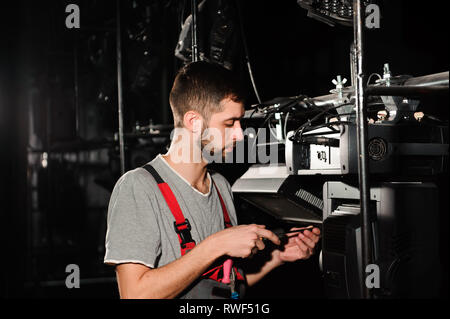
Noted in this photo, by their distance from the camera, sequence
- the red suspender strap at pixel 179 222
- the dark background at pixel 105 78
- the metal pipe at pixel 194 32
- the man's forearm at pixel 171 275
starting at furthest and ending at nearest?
the dark background at pixel 105 78
the metal pipe at pixel 194 32
the red suspender strap at pixel 179 222
the man's forearm at pixel 171 275

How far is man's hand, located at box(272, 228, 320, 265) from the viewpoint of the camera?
5.81 ft

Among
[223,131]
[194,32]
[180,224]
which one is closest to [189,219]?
[180,224]

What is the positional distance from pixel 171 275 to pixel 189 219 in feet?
0.90

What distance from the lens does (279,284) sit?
321 cm

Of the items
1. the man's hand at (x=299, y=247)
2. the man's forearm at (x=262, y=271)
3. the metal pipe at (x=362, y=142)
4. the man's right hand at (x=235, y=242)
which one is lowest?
the man's forearm at (x=262, y=271)

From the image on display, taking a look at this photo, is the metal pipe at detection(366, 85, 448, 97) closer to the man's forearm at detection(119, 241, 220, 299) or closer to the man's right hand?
the man's right hand

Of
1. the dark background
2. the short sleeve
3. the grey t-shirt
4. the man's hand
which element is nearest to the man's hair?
the grey t-shirt

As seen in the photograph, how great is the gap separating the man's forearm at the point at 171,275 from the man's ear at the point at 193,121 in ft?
1.61

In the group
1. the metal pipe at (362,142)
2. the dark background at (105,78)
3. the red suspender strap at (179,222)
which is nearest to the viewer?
the metal pipe at (362,142)

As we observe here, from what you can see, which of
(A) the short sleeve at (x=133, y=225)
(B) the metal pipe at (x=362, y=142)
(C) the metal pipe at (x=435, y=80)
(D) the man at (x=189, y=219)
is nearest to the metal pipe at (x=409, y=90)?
(B) the metal pipe at (x=362, y=142)

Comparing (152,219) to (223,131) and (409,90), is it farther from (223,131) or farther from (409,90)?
(409,90)

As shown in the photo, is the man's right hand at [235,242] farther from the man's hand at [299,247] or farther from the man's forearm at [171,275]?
the man's hand at [299,247]

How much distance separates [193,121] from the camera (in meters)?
1.70

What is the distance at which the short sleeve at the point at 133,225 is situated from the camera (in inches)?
55.3
